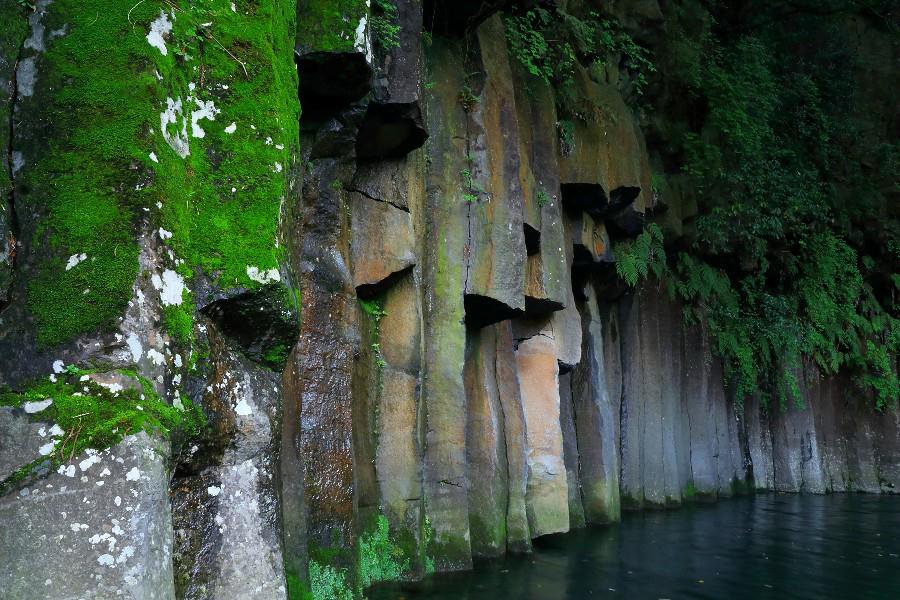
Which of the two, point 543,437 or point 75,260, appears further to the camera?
point 543,437

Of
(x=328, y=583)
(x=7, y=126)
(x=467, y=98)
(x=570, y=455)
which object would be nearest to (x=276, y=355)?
(x=7, y=126)

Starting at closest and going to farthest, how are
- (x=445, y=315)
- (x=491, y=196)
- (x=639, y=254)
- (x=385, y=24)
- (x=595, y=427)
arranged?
(x=385, y=24)
(x=445, y=315)
(x=491, y=196)
(x=595, y=427)
(x=639, y=254)

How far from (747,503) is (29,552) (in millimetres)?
17783

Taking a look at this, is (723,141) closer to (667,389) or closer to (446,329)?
(667,389)

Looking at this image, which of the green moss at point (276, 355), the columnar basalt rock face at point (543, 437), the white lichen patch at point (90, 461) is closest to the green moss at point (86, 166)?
the white lichen patch at point (90, 461)

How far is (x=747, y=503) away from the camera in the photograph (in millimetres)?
18438

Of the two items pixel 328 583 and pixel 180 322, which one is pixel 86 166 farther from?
pixel 328 583

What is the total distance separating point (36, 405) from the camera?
3178 millimetres

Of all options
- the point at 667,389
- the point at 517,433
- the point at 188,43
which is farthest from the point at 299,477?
the point at 667,389

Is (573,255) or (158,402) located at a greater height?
(573,255)

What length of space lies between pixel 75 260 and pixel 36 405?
63 cm

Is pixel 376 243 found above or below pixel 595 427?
above

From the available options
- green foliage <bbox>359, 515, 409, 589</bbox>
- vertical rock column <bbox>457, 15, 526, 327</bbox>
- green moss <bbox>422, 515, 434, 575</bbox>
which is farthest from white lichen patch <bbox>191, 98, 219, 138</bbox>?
vertical rock column <bbox>457, 15, 526, 327</bbox>

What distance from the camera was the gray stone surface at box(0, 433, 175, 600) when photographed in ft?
9.89
